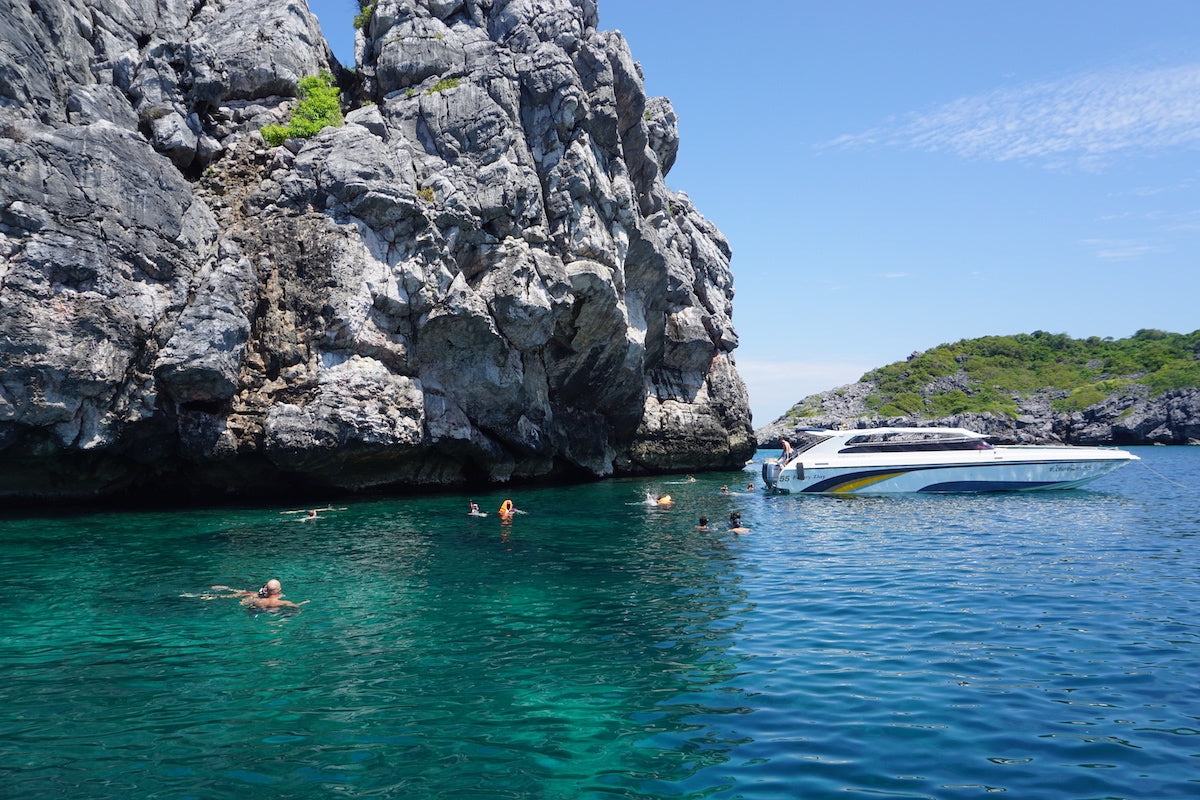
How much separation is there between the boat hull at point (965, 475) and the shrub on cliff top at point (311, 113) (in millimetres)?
Answer: 26621

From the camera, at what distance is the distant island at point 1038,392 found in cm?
8238

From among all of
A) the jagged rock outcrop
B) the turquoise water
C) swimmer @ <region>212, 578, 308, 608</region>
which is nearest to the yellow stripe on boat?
the turquoise water

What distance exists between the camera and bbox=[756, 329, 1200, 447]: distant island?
270ft

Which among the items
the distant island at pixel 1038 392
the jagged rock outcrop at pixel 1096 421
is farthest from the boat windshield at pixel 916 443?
the distant island at pixel 1038 392

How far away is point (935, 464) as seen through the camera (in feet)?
106

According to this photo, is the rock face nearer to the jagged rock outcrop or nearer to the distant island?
the jagged rock outcrop

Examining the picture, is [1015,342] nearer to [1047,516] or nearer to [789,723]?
[1047,516]

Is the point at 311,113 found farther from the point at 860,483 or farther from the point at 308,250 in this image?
the point at 860,483

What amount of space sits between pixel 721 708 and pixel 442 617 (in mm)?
6170

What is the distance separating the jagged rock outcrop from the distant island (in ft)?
0.36

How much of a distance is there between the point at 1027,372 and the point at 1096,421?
2328 centimetres

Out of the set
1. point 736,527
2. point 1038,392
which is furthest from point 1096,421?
point 736,527

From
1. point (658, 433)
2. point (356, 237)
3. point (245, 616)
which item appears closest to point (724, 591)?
point (245, 616)

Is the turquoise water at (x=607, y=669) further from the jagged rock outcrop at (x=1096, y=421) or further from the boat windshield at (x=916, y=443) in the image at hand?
the jagged rock outcrop at (x=1096, y=421)
